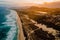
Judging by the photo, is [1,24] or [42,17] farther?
[42,17]

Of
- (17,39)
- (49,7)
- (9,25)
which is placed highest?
(49,7)

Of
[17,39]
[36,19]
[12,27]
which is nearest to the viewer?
[17,39]

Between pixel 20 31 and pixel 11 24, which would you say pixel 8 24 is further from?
pixel 20 31

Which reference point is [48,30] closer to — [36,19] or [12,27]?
[36,19]

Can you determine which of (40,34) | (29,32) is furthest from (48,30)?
(29,32)

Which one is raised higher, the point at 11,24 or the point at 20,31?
the point at 11,24

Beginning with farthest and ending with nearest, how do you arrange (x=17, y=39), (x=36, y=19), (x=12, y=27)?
(x=36, y=19) < (x=12, y=27) < (x=17, y=39)

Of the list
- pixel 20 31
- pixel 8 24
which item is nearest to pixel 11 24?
pixel 8 24

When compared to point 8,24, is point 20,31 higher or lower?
lower
